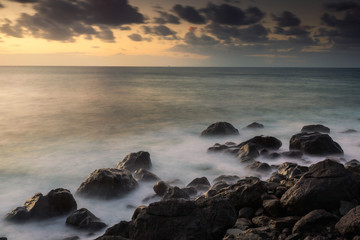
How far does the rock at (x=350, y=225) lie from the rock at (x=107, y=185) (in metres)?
5.79

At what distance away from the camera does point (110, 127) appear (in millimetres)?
19719

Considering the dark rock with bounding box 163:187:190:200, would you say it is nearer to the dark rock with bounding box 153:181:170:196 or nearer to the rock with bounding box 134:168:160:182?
the dark rock with bounding box 153:181:170:196

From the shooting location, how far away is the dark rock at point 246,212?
19.4 ft

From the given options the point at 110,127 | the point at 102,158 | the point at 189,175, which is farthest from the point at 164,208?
the point at 110,127

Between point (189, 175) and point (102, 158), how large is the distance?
4.41 metres

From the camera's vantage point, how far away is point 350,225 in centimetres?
443

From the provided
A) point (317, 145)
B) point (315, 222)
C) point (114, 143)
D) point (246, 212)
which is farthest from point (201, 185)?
point (114, 143)

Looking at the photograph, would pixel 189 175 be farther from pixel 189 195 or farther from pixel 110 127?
pixel 110 127

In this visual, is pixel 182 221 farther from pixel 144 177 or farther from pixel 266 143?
pixel 266 143

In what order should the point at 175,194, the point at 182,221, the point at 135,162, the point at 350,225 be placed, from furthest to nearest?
the point at 135,162 < the point at 175,194 < the point at 182,221 < the point at 350,225

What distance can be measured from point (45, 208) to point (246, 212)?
4.91m

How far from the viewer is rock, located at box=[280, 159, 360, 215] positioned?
18.0 ft

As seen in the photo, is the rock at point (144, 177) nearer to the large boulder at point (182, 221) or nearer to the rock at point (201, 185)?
the rock at point (201, 185)

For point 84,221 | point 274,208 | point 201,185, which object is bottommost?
point 84,221
